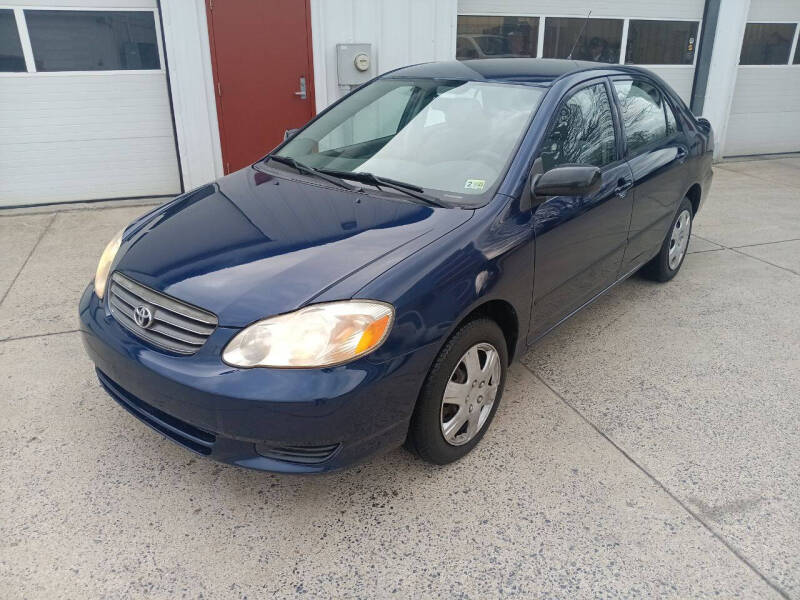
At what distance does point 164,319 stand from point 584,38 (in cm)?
Answer: 788

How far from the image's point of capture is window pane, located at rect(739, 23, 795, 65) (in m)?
9.41

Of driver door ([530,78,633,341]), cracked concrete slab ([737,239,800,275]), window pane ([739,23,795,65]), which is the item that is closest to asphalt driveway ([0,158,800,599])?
driver door ([530,78,633,341])

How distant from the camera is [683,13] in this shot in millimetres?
9023

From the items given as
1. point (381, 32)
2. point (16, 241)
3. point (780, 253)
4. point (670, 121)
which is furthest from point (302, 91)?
point (780, 253)

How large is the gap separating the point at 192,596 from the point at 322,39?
5.99 m

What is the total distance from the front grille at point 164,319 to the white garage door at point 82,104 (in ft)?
15.6

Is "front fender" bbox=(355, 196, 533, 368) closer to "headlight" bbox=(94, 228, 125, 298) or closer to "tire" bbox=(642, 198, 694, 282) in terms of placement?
"headlight" bbox=(94, 228, 125, 298)

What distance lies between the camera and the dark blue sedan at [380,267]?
214 centimetres

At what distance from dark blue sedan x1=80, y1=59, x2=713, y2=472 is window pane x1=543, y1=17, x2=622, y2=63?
4.99 meters

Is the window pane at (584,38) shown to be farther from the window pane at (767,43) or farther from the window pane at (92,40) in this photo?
the window pane at (92,40)

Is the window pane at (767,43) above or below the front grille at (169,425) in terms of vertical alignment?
above

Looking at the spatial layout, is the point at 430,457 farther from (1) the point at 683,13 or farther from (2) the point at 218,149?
(1) the point at 683,13

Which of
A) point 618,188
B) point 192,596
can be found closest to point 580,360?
point 618,188

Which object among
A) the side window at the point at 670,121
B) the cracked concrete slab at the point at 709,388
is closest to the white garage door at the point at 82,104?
the side window at the point at 670,121
